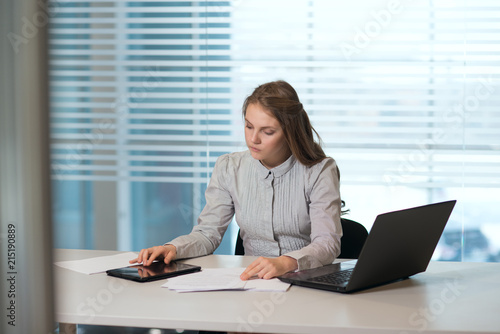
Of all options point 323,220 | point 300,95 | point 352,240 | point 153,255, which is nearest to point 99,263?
point 153,255

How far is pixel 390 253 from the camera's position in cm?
134

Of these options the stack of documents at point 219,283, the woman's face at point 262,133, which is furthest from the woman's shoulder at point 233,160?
the stack of documents at point 219,283

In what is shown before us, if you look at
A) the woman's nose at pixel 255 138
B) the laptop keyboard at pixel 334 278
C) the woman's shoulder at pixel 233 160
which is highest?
the woman's nose at pixel 255 138

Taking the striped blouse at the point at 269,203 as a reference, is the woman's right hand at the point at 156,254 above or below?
below

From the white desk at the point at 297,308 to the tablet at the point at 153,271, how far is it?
0.09 ft

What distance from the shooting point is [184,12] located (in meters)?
3.40

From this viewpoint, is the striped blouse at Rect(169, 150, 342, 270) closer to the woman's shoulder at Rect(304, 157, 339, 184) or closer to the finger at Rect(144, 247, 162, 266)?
the woman's shoulder at Rect(304, 157, 339, 184)

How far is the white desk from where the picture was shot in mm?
1118

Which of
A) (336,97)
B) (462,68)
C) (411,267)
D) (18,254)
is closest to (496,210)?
(462,68)

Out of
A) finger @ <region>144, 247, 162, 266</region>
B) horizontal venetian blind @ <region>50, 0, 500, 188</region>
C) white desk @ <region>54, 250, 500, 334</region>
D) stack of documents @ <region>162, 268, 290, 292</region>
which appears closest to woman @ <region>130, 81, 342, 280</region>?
finger @ <region>144, 247, 162, 266</region>

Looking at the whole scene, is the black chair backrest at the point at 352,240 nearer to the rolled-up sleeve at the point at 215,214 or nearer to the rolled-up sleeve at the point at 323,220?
the rolled-up sleeve at the point at 323,220

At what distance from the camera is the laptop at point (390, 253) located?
1270mm

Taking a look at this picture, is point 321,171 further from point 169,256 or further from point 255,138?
point 169,256

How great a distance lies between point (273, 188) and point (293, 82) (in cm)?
145
